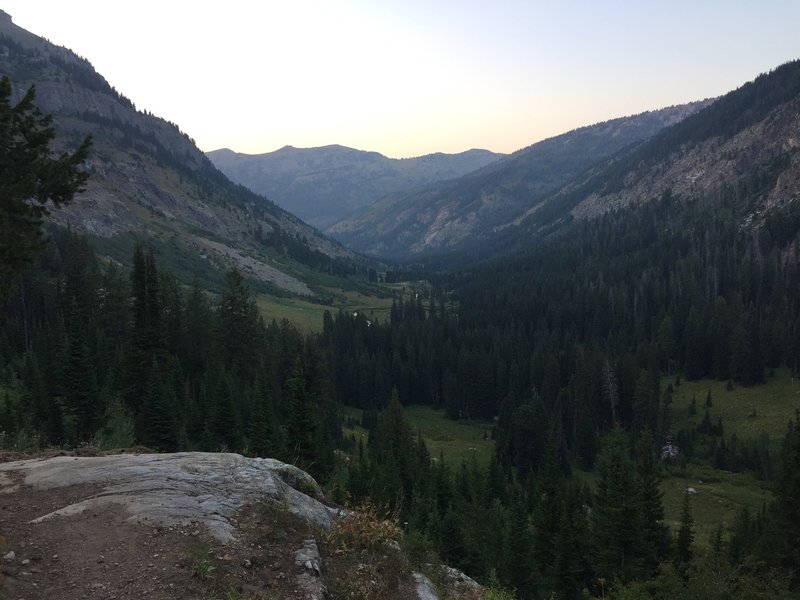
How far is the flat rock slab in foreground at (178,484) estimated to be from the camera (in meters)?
14.8

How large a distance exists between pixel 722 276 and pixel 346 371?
125 meters

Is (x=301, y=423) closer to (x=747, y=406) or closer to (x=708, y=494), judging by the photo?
(x=708, y=494)

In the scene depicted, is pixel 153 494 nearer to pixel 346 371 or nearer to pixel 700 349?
pixel 346 371

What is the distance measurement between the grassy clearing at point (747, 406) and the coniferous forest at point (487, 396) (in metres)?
3.60

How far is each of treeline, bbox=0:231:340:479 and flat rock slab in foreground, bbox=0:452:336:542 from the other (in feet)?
24.3

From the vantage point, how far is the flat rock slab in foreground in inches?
582

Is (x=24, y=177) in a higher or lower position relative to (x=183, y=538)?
higher

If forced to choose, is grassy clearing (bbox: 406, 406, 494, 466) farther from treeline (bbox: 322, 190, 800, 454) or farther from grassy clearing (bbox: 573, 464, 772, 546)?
grassy clearing (bbox: 573, 464, 772, 546)

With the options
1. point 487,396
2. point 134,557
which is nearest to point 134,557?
point 134,557

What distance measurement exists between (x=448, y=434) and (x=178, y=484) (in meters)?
96.0

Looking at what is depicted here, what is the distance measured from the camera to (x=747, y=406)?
10812 cm

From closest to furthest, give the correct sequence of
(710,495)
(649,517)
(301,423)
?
(649,517), (301,423), (710,495)

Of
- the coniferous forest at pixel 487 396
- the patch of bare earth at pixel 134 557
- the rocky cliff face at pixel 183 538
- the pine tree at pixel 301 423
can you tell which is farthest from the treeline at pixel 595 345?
the patch of bare earth at pixel 134 557

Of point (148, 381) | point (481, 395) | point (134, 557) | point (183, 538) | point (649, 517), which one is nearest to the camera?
point (134, 557)
